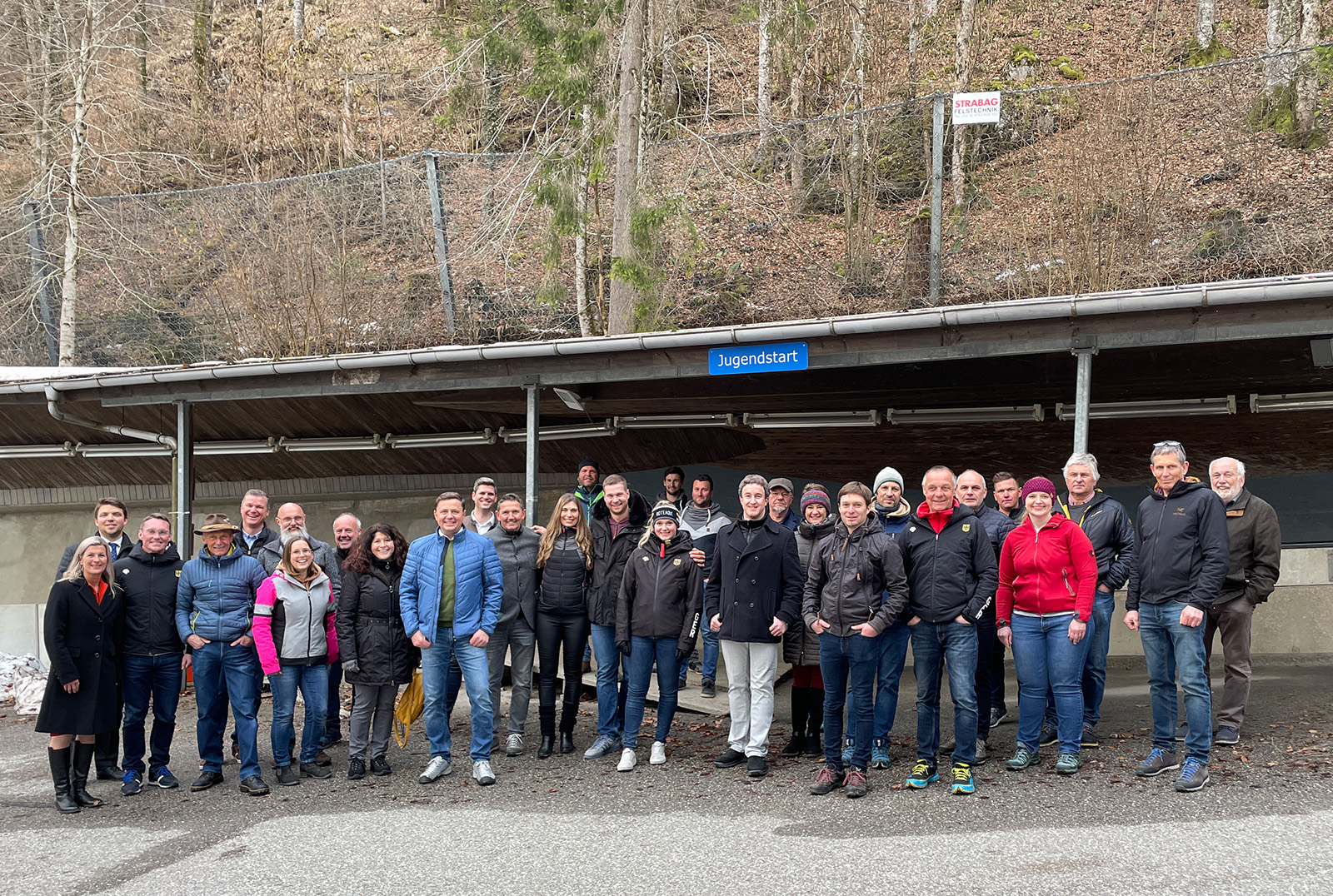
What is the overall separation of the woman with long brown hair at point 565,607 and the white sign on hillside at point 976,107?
16.7 feet

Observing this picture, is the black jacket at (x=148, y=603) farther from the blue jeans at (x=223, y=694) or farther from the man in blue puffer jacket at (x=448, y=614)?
the man in blue puffer jacket at (x=448, y=614)

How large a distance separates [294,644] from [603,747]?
1963 millimetres

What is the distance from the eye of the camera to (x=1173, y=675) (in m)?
5.83

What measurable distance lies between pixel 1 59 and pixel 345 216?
31.3ft

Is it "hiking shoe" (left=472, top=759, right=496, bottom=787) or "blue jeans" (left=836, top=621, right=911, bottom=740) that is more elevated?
"blue jeans" (left=836, top=621, right=911, bottom=740)

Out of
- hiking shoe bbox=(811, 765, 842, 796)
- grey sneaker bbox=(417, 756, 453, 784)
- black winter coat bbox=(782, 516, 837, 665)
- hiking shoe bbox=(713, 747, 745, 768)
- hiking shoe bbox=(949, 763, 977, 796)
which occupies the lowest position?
grey sneaker bbox=(417, 756, 453, 784)

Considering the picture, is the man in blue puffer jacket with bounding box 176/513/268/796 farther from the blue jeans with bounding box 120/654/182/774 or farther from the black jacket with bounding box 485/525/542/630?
the black jacket with bounding box 485/525/542/630

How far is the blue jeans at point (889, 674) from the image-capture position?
19.1 feet

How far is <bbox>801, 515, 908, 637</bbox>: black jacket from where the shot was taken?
5711 millimetres

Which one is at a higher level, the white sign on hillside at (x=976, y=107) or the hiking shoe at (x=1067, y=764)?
the white sign on hillside at (x=976, y=107)

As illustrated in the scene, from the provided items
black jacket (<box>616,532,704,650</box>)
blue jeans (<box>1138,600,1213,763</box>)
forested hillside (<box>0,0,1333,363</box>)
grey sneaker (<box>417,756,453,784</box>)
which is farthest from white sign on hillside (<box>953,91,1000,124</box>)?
grey sneaker (<box>417,756,453,784</box>)

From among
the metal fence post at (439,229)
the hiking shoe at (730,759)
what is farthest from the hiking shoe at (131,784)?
the metal fence post at (439,229)

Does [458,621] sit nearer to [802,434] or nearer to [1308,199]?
[802,434]

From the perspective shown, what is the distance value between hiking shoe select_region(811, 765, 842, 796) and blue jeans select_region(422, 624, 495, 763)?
76.8 inches
